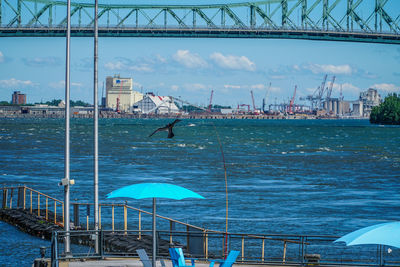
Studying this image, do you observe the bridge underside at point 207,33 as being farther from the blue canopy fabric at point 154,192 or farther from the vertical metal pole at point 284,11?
the blue canopy fabric at point 154,192

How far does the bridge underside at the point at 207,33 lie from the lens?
116125 mm

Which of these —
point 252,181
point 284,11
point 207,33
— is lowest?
point 252,181

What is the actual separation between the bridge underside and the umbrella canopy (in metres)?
105

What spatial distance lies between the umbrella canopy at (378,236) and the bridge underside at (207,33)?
4133 inches

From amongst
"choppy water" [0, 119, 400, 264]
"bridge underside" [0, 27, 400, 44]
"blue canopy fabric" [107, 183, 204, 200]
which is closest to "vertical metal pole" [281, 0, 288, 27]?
"bridge underside" [0, 27, 400, 44]

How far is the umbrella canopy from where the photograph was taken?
12406 millimetres

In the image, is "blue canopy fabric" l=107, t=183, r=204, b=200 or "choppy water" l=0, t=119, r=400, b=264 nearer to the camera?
"blue canopy fabric" l=107, t=183, r=204, b=200

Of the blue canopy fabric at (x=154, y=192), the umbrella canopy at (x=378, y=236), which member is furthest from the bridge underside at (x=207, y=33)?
the umbrella canopy at (x=378, y=236)

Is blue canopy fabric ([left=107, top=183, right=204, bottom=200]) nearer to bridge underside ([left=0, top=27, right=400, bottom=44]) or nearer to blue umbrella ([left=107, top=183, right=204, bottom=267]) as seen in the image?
blue umbrella ([left=107, top=183, right=204, bottom=267])

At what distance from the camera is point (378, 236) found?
41.5 ft

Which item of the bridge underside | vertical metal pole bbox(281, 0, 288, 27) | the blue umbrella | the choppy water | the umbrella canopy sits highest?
vertical metal pole bbox(281, 0, 288, 27)

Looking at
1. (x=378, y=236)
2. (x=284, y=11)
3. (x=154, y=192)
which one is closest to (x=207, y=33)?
(x=284, y=11)

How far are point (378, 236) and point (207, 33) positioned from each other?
110 meters

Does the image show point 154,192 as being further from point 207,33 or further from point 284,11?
point 284,11
